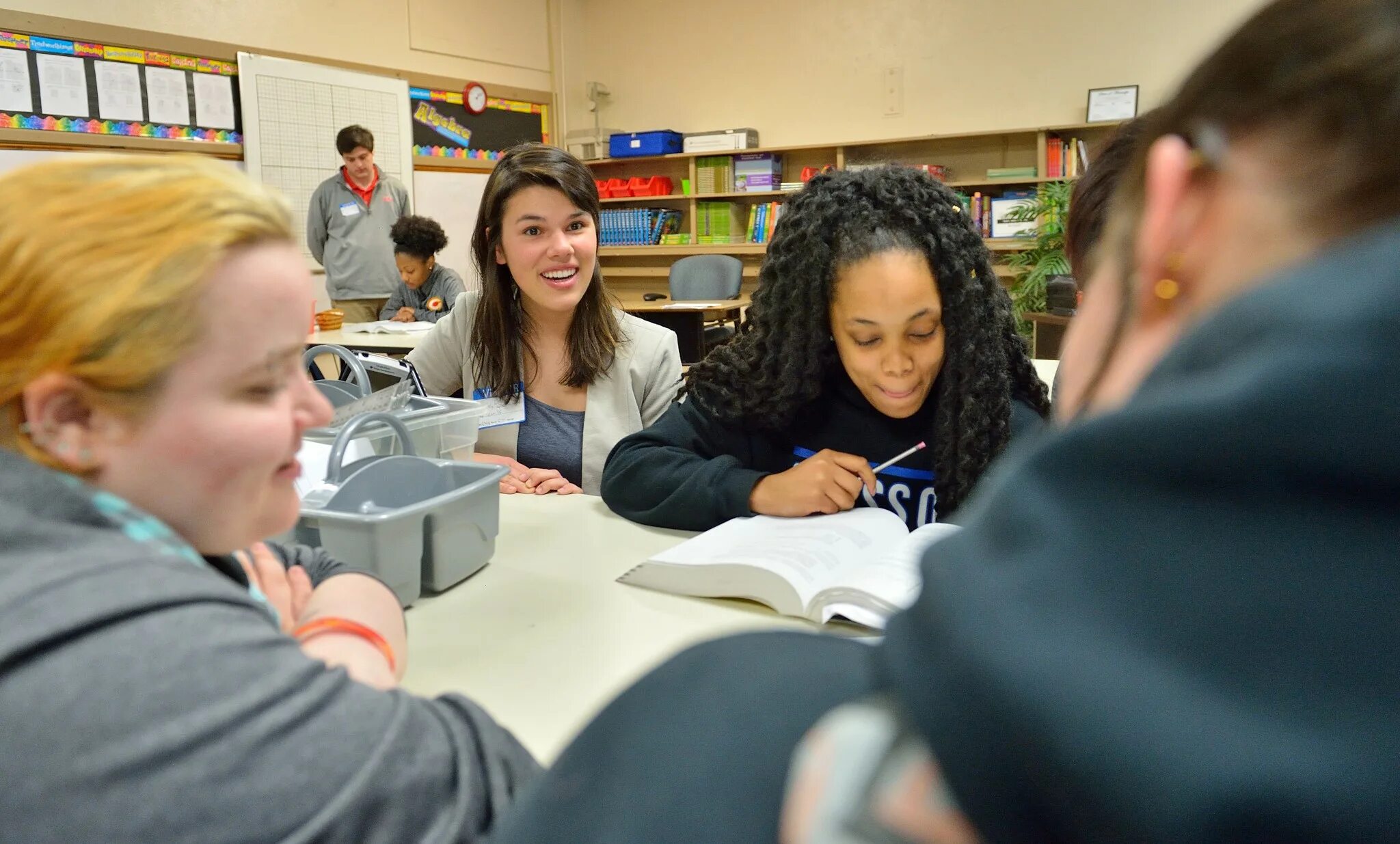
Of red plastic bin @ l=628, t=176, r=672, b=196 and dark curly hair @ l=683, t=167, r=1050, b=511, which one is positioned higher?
red plastic bin @ l=628, t=176, r=672, b=196

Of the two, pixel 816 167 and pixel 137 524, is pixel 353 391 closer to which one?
pixel 137 524

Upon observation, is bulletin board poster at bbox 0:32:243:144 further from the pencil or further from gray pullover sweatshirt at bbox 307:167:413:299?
the pencil

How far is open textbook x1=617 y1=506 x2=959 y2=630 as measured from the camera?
3.21 ft

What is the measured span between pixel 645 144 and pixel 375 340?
3.58 m

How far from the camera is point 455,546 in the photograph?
113cm

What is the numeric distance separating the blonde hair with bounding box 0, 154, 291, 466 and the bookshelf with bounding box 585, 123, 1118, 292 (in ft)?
14.9

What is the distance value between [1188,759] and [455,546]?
102cm

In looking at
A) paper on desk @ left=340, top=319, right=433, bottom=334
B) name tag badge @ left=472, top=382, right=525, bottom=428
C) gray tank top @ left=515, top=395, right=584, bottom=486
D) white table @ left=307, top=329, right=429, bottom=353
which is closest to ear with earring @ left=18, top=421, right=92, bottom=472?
name tag badge @ left=472, top=382, right=525, bottom=428

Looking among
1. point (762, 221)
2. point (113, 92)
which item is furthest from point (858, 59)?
point (113, 92)

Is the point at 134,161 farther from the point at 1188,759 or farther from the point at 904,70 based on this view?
the point at 904,70

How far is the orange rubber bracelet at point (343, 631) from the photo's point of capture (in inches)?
31.4

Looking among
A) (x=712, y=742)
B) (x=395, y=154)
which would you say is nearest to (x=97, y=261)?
(x=712, y=742)

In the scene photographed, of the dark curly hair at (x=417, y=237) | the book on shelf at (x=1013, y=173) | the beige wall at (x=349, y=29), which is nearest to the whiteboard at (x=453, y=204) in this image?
the beige wall at (x=349, y=29)

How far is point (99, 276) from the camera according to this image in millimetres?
553
